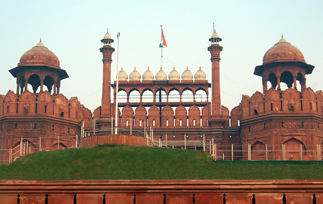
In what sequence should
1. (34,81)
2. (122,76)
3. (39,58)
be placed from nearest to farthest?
(39,58) < (34,81) < (122,76)

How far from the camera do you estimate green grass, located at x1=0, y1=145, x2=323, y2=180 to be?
28.2 meters

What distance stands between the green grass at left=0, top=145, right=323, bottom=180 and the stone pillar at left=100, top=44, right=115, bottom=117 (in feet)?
43.6

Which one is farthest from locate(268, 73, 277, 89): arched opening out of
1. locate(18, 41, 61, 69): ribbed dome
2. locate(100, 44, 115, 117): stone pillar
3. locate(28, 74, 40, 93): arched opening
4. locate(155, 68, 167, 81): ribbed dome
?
locate(28, 74, 40, 93): arched opening

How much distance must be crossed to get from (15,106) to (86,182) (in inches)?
912

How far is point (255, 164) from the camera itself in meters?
31.2

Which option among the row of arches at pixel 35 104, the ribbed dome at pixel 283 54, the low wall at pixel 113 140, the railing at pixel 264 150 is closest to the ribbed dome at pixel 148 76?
the railing at pixel 264 150

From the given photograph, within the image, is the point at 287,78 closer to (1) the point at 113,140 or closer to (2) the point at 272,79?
(2) the point at 272,79

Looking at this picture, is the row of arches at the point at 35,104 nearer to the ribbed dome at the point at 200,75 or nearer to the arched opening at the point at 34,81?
the arched opening at the point at 34,81

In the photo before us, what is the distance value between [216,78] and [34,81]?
1636 cm

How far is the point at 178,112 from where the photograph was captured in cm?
4775

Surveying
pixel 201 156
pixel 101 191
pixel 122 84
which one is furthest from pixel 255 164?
pixel 122 84

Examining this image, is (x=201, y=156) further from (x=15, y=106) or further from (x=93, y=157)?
(x=15, y=106)

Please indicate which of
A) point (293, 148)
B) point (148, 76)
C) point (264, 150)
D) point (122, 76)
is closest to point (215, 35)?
point (148, 76)

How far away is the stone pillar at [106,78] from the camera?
48.3 metres
